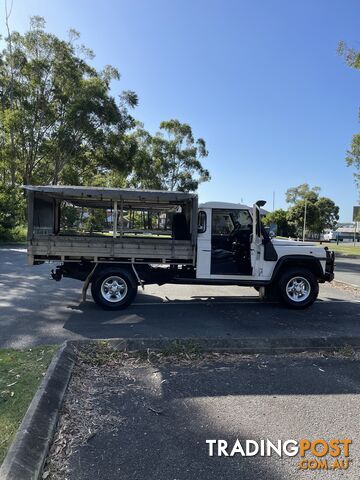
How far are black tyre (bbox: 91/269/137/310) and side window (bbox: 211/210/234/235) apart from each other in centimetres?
200

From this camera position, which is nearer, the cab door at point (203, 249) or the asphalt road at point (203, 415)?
the asphalt road at point (203, 415)

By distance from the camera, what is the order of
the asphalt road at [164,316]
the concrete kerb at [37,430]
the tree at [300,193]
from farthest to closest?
the tree at [300,193] < the asphalt road at [164,316] < the concrete kerb at [37,430]

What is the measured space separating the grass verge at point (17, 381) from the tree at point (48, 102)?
20602mm

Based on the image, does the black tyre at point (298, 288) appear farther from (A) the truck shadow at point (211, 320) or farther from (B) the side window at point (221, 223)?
(B) the side window at point (221, 223)

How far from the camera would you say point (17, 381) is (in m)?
3.87

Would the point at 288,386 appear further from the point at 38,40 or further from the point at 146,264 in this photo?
Answer: the point at 38,40

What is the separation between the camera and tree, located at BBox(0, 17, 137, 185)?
76.6ft

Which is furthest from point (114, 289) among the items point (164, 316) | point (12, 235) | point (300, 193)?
point (300, 193)

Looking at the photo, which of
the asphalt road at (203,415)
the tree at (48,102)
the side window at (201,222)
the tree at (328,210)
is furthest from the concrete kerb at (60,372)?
the tree at (328,210)

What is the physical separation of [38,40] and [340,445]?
26256 millimetres

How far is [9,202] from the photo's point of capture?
954 inches

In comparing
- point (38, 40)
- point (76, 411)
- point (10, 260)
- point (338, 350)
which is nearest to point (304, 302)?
point (338, 350)

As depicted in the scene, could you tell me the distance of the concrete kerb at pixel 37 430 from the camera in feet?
8.30
